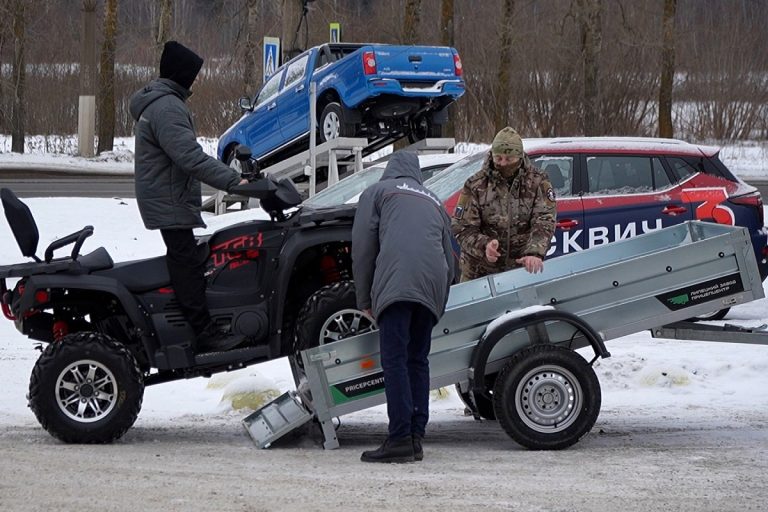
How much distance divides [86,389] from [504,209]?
9.31 ft

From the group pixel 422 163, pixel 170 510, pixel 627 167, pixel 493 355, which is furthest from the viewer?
pixel 422 163

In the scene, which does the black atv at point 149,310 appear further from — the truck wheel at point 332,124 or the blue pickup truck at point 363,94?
the truck wheel at point 332,124

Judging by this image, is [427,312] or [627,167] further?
[627,167]

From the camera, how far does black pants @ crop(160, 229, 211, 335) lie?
24.5 feet

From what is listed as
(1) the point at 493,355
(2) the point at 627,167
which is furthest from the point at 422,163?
(1) the point at 493,355

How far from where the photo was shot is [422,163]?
12141mm

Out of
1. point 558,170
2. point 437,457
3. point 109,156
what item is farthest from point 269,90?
point 109,156

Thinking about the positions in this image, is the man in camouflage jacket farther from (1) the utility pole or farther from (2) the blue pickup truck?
(1) the utility pole

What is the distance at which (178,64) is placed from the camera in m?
7.50

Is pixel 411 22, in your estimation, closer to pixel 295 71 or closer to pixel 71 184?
pixel 71 184

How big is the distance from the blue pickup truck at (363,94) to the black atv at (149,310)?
8795 millimetres

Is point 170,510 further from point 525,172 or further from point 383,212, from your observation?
point 525,172

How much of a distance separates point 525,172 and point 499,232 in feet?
1.39

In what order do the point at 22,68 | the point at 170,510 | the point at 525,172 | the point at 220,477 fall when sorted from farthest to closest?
the point at 22,68 < the point at 525,172 < the point at 220,477 < the point at 170,510
